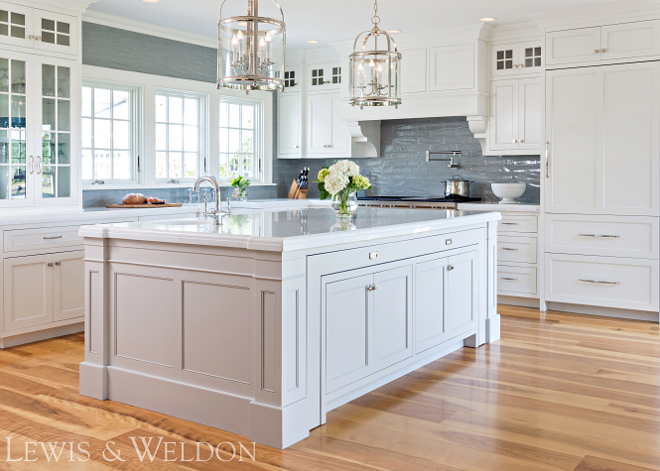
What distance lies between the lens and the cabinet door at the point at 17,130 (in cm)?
457

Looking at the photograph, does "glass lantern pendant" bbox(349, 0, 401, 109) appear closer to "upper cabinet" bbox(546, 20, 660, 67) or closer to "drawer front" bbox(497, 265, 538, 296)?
"upper cabinet" bbox(546, 20, 660, 67)

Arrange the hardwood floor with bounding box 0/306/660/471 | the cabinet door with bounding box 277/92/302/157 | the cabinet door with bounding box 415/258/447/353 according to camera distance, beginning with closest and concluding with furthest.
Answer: the hardwood floor with bounding box 0/306/660/471
the cabinet door with bounding box 415/258/447/353
the cabinet door with bounding box 277/92/302/157

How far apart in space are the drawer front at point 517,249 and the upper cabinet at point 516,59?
59.0 inches

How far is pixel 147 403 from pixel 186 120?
158 inches

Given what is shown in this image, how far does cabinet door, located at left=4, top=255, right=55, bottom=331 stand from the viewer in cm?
440

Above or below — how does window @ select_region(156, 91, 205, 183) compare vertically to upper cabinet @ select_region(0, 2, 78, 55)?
below

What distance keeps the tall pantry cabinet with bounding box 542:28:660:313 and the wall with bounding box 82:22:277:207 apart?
10.9 feet

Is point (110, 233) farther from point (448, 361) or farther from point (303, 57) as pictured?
point (303, 57)

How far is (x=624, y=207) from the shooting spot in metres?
5.36

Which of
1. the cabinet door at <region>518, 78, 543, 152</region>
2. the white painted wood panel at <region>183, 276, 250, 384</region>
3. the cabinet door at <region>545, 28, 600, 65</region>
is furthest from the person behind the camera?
the cabinet door at <region>518, 78, 543, 152</region>

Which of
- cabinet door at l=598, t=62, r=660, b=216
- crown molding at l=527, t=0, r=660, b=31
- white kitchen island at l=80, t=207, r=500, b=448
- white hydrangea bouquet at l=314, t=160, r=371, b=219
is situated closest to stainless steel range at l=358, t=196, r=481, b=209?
cabinet door at l=598, t=62, r=660, b=216

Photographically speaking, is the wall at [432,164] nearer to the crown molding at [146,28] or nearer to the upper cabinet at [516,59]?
→ the upper cabinet at [516,59]

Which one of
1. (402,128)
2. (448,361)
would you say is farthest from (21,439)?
(402,128)

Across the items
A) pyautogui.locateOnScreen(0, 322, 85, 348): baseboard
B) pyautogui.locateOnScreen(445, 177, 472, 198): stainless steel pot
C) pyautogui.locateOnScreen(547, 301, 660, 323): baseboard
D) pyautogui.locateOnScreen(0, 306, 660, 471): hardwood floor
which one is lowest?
pyautogui.locateOnScreen(0, 306, 660, 471): hardwood floor
